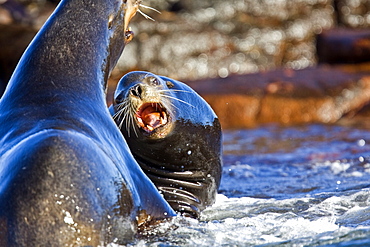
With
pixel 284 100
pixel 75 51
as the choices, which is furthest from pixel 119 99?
pixel 284 100

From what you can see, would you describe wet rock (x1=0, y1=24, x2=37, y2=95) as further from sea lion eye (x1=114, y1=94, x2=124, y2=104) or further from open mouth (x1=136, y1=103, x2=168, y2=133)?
open mouth (x1=136, y1=103, x2=168, y2=133)

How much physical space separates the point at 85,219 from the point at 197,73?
16.4 m

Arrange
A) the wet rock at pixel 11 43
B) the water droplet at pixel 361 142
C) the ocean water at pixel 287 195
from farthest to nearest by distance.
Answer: the wet rock at pixel 11 43 < the water droplet at pixel 361 142 < the ocean water at pixel 287 195

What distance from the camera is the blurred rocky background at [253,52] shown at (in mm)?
13367

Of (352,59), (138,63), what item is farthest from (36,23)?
(352,59)

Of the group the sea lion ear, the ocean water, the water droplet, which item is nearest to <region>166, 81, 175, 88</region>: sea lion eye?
the sea lion ear

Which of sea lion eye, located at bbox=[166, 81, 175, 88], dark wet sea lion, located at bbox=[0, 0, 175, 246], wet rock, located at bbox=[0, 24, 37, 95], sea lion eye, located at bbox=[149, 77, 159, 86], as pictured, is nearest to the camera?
dark wet sea lion, located at bbox=[0, 0, 175, 246]

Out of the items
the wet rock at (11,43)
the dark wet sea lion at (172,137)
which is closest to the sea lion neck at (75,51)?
the dark wet sea lion at (172,137)

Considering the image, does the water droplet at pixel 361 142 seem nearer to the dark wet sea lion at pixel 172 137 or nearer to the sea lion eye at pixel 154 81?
the dark wet sea lion at pixel 172 137

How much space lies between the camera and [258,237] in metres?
3.67

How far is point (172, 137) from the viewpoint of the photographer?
5.14 m

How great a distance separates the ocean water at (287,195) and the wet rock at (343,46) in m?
6.24

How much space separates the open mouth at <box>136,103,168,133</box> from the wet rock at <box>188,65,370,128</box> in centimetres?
782

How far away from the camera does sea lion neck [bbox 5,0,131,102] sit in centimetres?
371
